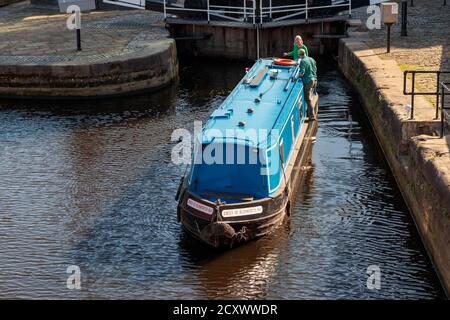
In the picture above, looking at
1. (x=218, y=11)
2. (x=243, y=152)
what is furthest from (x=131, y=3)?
(x=243, y=152)

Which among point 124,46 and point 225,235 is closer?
point 225,235

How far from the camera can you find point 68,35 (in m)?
35.6

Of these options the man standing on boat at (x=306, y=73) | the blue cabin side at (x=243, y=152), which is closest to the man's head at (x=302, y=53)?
the man standing on boat at (x=306, y=73)

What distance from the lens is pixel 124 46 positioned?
3338 cm

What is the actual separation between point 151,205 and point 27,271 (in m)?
3.96

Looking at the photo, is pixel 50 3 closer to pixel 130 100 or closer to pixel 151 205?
pixel 130 100

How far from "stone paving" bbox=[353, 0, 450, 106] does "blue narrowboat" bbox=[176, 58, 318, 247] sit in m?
5.59

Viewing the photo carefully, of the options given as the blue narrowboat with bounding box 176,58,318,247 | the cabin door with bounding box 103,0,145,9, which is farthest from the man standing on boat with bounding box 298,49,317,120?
the cabin door with bounding box 103,0,145,9

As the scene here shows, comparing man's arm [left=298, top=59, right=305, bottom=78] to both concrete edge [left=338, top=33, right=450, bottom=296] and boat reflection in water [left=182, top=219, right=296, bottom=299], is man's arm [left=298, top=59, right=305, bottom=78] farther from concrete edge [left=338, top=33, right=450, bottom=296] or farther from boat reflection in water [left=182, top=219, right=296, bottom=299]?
boat reflection in water [left=182, top=219, right=296, bottom=299]

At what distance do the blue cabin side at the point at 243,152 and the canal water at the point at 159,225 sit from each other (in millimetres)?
1082

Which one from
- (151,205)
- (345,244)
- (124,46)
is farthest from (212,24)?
(345,244)

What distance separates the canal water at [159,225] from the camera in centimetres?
1659

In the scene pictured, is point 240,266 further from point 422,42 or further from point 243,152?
point 422,42

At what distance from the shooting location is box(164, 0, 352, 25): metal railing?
35.0 meters
